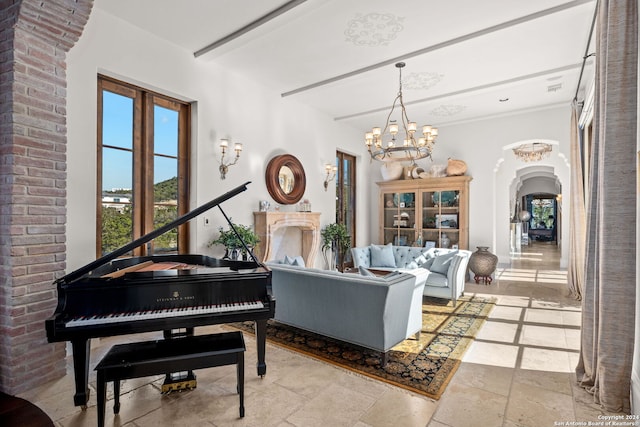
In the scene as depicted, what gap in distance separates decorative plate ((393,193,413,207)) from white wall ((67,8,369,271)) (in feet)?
5.59

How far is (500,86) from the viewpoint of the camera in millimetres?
5410

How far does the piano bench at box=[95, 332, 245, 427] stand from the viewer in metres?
1.99

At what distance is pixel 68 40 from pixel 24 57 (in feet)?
1.29

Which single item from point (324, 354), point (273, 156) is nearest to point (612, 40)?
point (324, 354)

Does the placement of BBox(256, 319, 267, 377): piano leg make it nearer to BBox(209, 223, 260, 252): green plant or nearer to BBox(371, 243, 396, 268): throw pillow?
BBox(209, 223, 260, 252): green plant

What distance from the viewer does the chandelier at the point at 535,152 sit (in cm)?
741

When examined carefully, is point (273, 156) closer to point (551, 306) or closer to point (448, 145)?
point (448, 145)

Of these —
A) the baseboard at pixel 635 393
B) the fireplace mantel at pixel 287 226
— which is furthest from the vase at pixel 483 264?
the baseboard at pixel 635 393

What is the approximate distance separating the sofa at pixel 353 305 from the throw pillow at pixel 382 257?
243 cm

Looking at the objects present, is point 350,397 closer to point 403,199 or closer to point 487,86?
point 487,86

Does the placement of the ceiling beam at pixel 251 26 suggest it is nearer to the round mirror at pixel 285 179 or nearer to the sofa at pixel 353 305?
the round mirror at pixel 285 179

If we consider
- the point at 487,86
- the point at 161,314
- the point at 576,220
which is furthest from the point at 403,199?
the point at 161,314

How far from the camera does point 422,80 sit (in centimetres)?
523

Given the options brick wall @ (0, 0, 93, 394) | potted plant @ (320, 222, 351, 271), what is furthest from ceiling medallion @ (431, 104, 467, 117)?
brick wall @ (0, 0, 93, 394)
